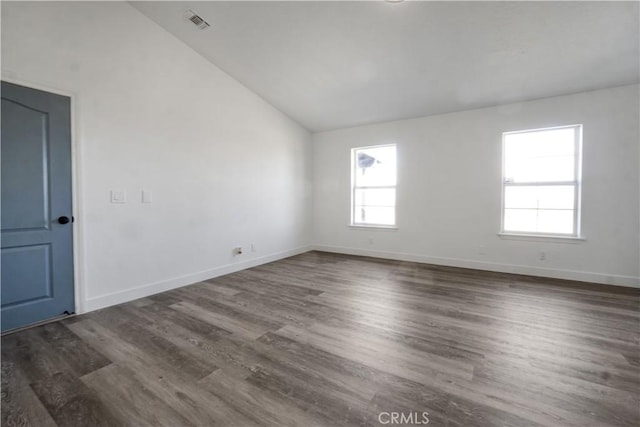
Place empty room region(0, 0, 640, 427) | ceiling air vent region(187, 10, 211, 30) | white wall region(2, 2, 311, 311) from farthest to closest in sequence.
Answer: ceiling air vent region(187, 10, 211, 30), white wall region(2, 2, 311, 311), empty room region(0, 0, 640, 427)

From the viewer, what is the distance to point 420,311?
103 inches

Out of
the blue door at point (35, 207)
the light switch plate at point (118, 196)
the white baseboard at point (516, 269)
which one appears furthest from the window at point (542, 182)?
the blue door at point (35, 207)

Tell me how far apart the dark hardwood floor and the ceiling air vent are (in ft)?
10.2

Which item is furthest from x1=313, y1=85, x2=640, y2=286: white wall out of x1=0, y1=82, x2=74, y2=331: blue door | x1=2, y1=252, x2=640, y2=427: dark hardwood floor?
x1=0, y1=82, x2=74, y2=331: blue door

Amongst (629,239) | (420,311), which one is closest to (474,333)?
(420,311)

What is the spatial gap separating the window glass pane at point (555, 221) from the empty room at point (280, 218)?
0.03m

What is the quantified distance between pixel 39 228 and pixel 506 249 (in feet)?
18.2

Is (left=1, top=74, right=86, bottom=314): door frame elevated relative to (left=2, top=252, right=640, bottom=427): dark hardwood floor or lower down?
elevated

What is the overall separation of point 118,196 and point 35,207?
62cm

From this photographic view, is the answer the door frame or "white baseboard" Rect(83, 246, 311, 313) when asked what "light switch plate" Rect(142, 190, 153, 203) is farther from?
"white baseboard" Rect(83, 246, 311, 313)

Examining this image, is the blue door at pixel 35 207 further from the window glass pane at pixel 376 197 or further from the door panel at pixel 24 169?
the window glass pane at pixel 376 197

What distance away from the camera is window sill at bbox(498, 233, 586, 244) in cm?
358

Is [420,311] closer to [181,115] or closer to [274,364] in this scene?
[274,364]

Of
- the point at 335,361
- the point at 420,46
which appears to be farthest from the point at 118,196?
the point at 420,46
